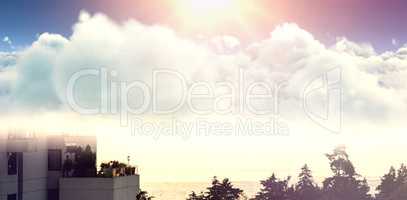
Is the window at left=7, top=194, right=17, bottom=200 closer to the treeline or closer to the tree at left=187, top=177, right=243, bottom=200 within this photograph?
the tree at left=187, top=177, right=243, bottom=200

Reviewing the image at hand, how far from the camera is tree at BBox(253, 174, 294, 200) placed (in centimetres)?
7294

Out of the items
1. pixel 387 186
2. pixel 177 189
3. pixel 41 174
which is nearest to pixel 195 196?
pixel 387 186

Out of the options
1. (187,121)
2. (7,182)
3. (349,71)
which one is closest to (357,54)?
(349,71)

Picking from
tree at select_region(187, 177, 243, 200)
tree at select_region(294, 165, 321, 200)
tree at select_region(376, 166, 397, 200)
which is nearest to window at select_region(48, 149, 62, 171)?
tree at select_region(187, 177, 243, 200)

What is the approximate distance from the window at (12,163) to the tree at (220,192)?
1268 inches

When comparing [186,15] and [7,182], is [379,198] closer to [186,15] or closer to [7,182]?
[186,15]

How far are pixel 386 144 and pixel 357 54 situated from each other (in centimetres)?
1251

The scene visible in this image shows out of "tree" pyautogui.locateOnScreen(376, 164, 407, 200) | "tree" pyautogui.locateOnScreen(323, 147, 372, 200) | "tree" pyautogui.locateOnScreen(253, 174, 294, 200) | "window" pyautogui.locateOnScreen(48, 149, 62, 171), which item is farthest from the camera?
"tree" pyautogui.locateOnScreen(376, 164, 407, 200)

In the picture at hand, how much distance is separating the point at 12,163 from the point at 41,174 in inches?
109

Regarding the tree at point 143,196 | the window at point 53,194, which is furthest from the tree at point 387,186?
the window at point 53,194

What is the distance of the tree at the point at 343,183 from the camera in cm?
7619

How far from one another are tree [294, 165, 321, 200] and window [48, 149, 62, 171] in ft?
137

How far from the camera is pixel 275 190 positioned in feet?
240

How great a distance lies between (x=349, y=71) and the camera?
9331cm
